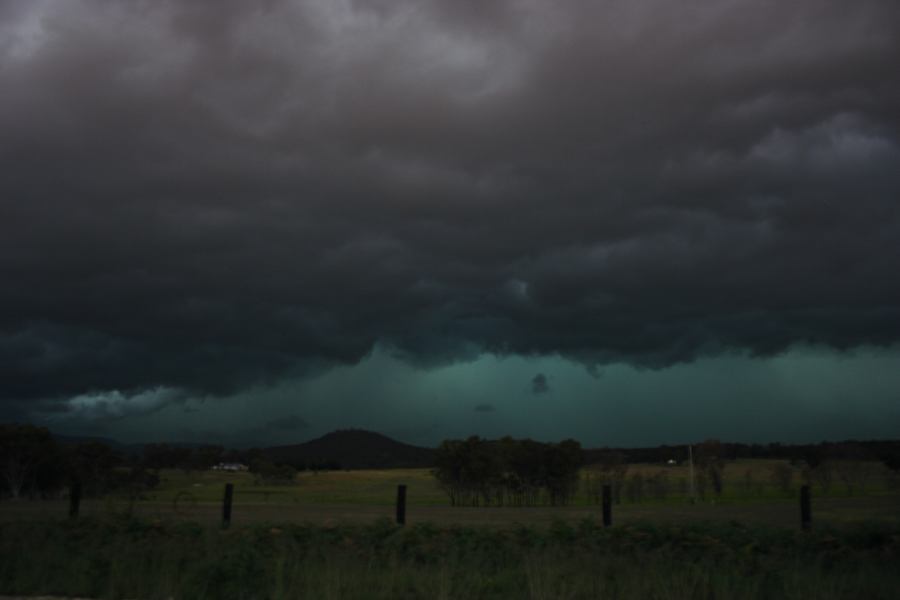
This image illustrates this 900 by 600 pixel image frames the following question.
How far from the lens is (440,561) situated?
1383 cm

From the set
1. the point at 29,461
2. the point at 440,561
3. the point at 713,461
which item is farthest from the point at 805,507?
the point at 713,461

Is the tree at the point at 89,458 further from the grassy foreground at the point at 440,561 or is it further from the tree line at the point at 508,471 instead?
the grassy foreground at the point at 440,561

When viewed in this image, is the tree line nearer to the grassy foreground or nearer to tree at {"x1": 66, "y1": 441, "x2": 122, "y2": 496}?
tree at {"x1": 66, "y1": 441, "x2": 122, "y2": 496}

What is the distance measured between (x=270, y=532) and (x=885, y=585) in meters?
11.1

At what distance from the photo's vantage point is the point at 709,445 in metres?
119

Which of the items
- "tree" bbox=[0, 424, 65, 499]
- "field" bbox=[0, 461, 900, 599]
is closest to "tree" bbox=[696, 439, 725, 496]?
"tree" bbox=[0, 424, 65, 499]

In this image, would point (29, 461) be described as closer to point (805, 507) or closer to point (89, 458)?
point (89, 458)

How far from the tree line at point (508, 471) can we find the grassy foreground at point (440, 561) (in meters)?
87.3

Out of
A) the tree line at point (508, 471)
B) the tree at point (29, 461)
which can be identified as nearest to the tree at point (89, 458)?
the tree at point (29, 461)

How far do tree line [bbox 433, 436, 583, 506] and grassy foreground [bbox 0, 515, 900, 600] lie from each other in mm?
87325

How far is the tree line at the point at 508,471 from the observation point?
336ft

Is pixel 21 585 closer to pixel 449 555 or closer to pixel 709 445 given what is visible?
pixel 449 555

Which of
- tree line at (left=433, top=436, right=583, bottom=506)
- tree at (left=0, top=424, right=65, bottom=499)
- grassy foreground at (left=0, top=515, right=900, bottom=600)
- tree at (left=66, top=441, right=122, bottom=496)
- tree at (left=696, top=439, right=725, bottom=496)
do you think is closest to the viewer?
grassy foreground at (left=0, top=515, right=900, bottom=600)

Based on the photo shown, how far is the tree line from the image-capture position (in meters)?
102
